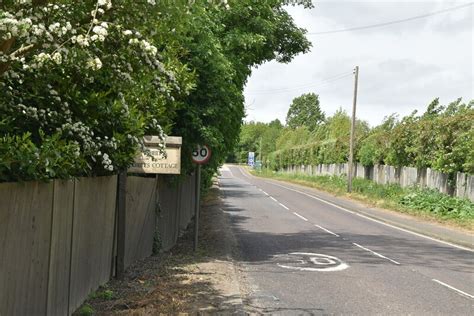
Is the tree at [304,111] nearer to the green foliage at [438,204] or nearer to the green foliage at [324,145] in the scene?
the green foliage at [324,145]

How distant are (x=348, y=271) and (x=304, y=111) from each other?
158337 millimetres

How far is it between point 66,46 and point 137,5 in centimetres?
61

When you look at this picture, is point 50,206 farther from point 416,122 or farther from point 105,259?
point 416,122

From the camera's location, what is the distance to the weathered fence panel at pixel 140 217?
898 centimetres

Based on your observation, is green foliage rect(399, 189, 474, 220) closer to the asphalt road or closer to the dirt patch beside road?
the asphalt road

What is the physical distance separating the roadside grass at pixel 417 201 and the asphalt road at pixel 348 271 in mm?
3886

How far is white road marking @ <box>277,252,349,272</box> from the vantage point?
11.0 metres

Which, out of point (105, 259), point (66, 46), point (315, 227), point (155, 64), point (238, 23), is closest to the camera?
point (66, 46)

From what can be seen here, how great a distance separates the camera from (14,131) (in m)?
5.36

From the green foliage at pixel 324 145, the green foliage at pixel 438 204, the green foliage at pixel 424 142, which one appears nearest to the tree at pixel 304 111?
the green foliage at pixel 324 145

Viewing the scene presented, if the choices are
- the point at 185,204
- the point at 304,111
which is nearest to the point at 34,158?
the point at 185,204

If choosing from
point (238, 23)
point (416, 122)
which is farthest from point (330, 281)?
point (416, 122)

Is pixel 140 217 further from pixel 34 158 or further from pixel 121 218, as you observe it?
pixel 34 158

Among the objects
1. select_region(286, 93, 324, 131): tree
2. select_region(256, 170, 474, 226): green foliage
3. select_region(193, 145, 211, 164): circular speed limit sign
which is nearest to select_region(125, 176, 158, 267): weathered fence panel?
select_region(193, 145, 211, 164): circular speed limit sign
